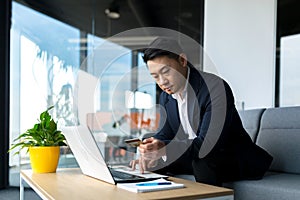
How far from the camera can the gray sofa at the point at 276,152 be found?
1.64m

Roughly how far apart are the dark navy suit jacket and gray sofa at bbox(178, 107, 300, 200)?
0.10 metres

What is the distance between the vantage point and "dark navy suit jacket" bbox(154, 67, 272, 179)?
1629mm

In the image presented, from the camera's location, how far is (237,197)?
1757mm

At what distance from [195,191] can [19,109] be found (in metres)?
2.72

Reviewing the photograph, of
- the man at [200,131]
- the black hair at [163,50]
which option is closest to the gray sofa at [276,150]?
the man at [200,131]

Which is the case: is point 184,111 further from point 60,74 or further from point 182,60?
point 60,74

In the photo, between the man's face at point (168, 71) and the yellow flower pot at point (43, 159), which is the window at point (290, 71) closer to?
the man's face at point (168, 71)

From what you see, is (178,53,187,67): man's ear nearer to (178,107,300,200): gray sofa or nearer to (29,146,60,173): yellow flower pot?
(178,107,300,200): gray sofa

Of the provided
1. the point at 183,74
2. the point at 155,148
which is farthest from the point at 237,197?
the point at 183,74

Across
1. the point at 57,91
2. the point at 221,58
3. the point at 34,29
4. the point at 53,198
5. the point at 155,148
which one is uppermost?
the point at 34,29

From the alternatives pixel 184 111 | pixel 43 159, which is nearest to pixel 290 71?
pixel 184 111

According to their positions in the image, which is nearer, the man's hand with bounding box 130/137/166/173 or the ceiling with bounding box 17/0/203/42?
the man's hand with bounding box 130/137/166/173

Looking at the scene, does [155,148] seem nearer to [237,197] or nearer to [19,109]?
[237,197]

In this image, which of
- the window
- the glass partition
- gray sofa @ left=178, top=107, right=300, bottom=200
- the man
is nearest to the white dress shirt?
the man
